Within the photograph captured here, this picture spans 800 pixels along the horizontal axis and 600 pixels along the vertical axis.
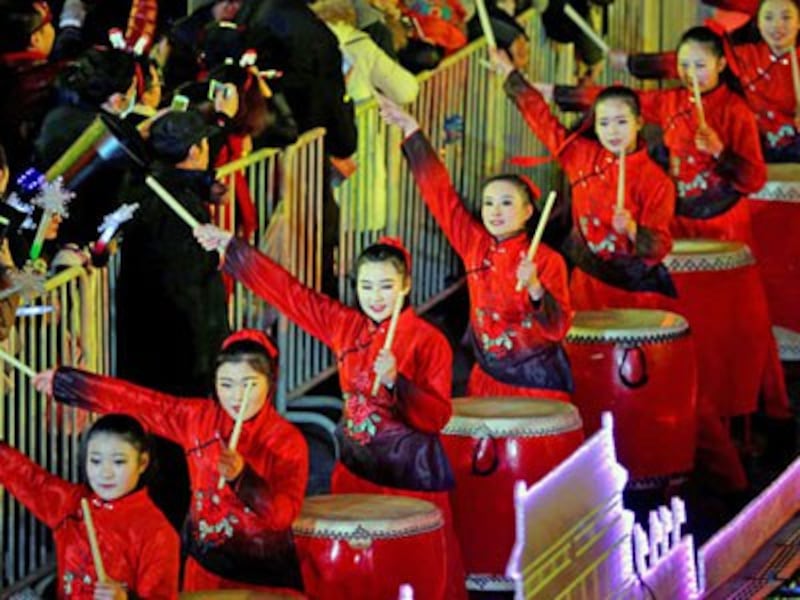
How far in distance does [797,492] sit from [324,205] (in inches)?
74.9

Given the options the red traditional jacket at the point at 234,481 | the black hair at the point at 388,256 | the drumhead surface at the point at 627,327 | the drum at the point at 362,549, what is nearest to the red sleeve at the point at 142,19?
the drumhead surface at the point at 627,327

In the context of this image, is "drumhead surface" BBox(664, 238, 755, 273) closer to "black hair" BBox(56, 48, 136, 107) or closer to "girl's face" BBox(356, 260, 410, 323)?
"girl's face" BBox(356, 260, 410, 323)

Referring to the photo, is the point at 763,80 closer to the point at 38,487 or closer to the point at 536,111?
the point at 536,111

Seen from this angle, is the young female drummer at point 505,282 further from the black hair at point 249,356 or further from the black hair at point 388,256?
the black hair at point 249,356

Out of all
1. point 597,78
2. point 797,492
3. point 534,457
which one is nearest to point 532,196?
point 534,457

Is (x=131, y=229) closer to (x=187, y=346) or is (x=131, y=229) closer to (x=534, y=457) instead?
(x=187, y=346)

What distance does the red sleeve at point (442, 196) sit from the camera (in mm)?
11680

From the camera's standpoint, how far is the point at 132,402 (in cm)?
993

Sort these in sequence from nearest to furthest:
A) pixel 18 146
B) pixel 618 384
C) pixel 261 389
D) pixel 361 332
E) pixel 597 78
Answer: pixel 261 389
pixel 361 332
pixel 18 146
pixel 618 384
pixel 597 78

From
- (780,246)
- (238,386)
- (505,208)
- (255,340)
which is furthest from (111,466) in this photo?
(780,246)

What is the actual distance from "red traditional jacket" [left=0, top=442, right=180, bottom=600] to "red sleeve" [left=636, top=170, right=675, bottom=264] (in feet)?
11.5

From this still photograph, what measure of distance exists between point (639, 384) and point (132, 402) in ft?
9.12

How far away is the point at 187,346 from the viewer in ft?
36.1

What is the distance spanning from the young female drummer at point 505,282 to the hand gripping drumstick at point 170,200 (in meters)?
1.08
